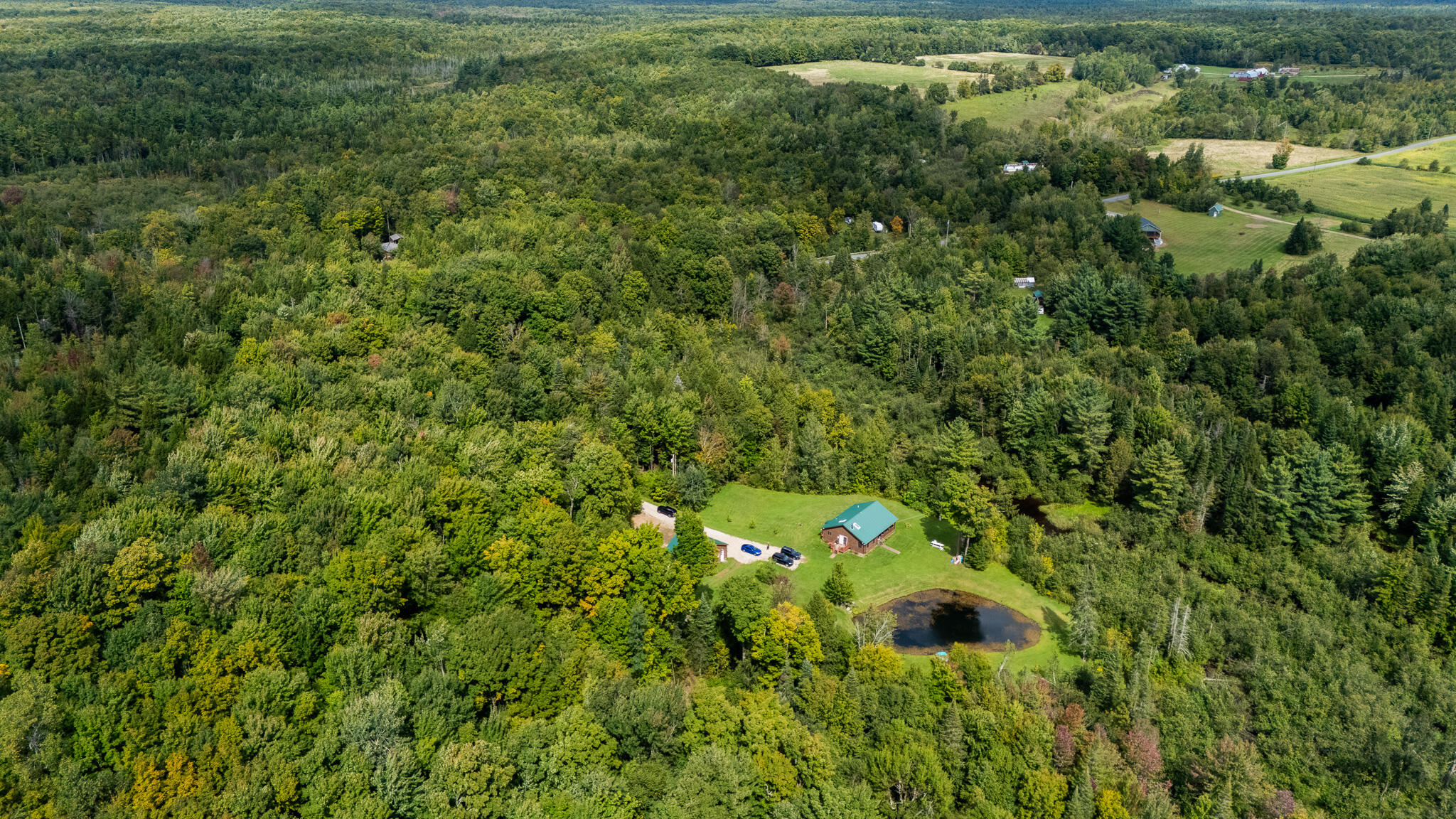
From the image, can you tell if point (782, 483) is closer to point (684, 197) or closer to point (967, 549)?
point (967, 549)

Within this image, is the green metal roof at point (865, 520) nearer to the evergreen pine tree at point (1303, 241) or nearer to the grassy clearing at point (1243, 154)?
the evergreen pine tree at point (1303, 241)

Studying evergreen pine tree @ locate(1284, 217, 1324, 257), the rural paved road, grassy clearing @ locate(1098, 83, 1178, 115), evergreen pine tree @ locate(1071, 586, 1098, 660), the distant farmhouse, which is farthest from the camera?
grassy clearing @ locate(1098, 83, 1178, 115)

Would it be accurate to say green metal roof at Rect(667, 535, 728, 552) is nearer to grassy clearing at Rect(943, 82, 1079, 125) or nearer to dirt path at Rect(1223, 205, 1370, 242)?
dirt path at Rect(1223, 205, 1370, 242)

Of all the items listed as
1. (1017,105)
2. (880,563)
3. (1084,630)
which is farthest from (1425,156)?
(1084,630)

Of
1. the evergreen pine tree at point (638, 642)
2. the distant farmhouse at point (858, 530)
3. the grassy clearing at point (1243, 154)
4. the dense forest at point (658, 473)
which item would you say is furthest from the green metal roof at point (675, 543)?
the grassy clearing at point (1243, 154)

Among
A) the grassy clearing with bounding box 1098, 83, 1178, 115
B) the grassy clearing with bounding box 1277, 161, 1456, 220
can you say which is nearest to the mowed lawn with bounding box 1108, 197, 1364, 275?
the grassy clearing with bounding box 1277, 161, 1456, 220

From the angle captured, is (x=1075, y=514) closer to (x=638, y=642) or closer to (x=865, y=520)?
(x=865, y=520)
